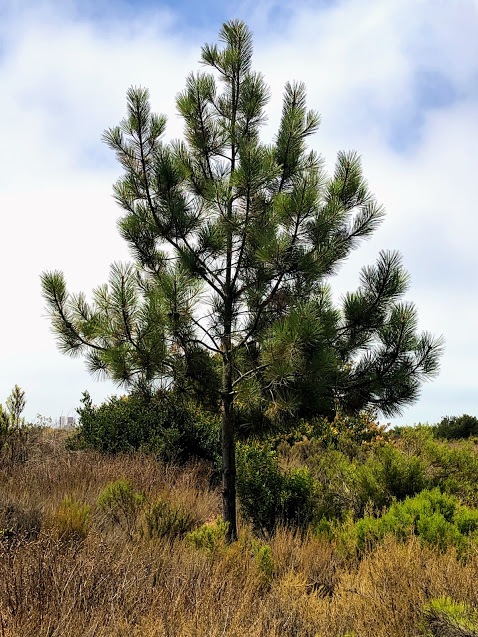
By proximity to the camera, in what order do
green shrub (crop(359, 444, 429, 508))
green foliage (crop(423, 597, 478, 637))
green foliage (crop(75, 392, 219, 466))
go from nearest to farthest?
green foliage (crop(423, 597, 478, 637))
green shrub (crop(359, 444, 429, 508))
green foliage (crop(75, 392, 219, 466))

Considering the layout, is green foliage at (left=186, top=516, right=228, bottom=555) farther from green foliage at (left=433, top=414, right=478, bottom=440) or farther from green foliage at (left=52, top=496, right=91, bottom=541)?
green foliage at (left=433, top=414, right=478, bottom=440)

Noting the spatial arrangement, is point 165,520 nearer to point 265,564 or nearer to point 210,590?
point 265,564

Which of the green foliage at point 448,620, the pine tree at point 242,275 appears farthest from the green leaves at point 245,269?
the green foliage at point 448,620

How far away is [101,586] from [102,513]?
10.6 ft

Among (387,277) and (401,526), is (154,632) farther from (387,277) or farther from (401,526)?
(387,277)

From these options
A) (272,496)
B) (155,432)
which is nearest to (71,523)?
(272,496)

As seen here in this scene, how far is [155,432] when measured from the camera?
10.9 m

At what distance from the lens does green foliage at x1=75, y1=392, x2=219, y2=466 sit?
34.9ft

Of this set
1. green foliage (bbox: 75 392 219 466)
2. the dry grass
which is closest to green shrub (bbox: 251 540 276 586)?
the dry grass

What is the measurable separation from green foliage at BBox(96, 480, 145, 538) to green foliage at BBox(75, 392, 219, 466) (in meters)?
3.55

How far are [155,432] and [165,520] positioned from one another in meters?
4.80

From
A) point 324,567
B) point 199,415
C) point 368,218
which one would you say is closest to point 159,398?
point 324,567

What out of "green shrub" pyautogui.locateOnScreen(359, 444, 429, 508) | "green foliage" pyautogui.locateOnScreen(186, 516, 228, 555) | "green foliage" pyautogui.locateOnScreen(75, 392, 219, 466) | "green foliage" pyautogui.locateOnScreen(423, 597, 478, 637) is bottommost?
"green foliage" pyautogui.locateOnScreen(423, 597, 478, 637)

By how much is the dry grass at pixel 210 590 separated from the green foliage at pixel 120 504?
2.75 ft
